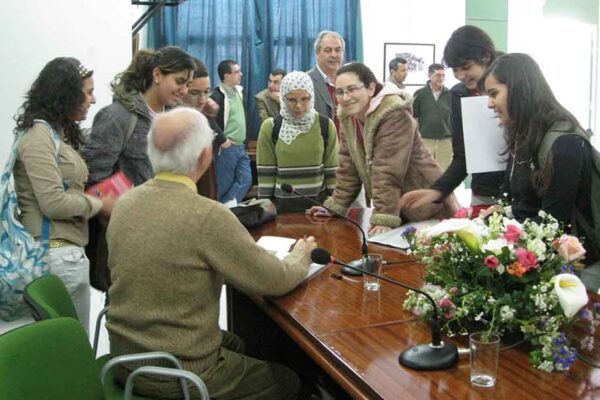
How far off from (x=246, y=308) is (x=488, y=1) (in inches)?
238

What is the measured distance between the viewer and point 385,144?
8.73 feet

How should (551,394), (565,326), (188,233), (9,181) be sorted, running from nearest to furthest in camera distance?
1. (551,394)
2. (565,326)
3. (188,233)
4. (9,181)

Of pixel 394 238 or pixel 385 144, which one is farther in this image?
pixel 385 144

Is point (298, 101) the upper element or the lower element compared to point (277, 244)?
upper

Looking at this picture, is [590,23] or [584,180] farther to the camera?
[590,23]

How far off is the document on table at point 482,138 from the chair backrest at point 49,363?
4.96 feet

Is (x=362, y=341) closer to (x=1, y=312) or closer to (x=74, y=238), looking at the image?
(x=74, y=238)

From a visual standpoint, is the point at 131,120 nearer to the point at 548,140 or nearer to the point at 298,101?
the point at 298,101

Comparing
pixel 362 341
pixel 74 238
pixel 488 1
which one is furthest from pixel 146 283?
pixel 488 1

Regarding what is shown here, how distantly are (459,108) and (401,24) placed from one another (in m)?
5.20

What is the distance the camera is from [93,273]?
278 cm

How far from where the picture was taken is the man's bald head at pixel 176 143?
1808mm

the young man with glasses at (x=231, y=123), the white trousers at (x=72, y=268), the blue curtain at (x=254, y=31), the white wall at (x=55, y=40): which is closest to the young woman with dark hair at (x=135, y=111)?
the white trousers at (x=72, y=268)

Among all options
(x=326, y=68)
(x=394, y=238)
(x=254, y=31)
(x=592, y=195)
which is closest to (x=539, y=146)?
(x=592, y=195)
